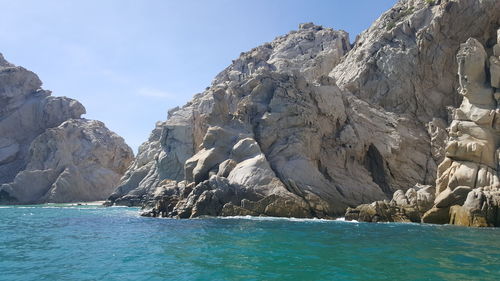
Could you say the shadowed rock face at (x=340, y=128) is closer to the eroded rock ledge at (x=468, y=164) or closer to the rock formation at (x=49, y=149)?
the eroded rock ledge at (x=468, y=164)

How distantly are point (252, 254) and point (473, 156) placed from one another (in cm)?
2665

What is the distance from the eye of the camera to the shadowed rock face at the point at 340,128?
147 feet

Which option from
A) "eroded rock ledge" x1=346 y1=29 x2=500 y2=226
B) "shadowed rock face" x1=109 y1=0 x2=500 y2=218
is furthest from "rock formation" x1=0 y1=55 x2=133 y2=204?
"eroded rock ledge" x1=346 y1=29 x2=500 y2=226

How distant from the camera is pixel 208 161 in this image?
162 feet

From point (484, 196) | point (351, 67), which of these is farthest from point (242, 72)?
point (484, 196)

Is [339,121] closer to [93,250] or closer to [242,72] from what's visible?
[93,250]

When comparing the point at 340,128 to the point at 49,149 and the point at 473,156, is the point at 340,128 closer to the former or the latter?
the point at 473,156

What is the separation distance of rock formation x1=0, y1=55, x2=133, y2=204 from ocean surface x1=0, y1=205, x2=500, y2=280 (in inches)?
2492

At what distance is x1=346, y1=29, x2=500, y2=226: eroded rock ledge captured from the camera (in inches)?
1375

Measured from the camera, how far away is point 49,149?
94875 millimetres

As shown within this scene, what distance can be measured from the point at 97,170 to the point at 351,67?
6031cm

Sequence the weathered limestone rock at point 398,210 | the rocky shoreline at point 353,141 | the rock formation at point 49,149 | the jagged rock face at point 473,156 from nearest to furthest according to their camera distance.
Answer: the jagged rock face at point 473,156
the weathered limestone rock at point 398,210
the rocky shoreline at point 353,141
the rock formation at point 49,149

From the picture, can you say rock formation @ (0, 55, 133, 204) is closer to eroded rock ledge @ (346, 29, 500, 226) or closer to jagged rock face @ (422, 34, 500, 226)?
eroded rock ledge @ (346, 29, 500, 226)

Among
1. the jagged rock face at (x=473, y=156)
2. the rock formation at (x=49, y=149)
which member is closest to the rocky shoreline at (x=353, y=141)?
the jagged rock face at (x=473, y=156)
